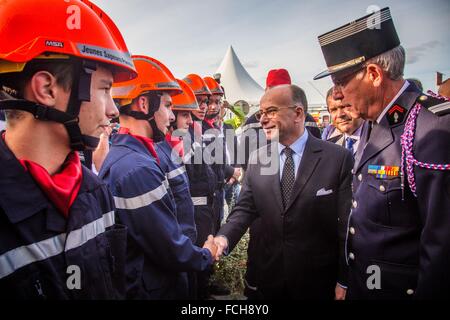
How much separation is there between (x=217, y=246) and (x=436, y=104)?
2219 millimetres

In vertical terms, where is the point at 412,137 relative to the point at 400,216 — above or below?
above

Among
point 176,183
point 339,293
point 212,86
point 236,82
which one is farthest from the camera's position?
point 236,82

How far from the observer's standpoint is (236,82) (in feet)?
78.1

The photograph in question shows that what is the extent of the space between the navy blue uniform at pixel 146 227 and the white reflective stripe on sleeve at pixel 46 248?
0.53 m

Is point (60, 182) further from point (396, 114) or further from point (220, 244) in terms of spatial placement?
point (396, 114)

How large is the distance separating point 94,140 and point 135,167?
0.62 meters

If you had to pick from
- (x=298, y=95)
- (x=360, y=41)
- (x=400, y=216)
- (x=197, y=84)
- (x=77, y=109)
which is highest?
(x=197, y=84)

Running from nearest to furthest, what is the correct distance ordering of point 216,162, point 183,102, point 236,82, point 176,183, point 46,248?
1. point 46,248
2. point 176,183
3. point 183,102
4. point 216,162
5. point 236,82

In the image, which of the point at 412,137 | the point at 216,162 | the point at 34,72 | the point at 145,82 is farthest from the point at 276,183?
the point at 216,162

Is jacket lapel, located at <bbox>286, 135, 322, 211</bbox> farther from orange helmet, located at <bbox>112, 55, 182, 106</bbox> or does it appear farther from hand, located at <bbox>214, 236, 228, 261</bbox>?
orange helmet, located at <bbox>112, 55, 182, 106</bbox>

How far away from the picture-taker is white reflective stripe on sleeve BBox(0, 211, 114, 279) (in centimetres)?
114

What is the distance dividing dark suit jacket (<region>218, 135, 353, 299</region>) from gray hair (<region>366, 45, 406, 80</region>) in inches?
39.3

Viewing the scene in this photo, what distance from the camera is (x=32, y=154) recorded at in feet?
4.61
